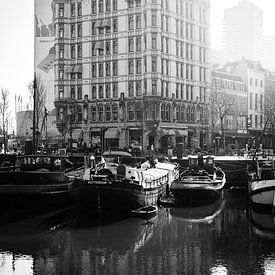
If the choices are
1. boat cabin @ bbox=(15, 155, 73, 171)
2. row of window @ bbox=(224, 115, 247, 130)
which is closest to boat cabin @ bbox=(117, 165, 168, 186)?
boat cabin @ bbox=(15, 155, 73, 171)

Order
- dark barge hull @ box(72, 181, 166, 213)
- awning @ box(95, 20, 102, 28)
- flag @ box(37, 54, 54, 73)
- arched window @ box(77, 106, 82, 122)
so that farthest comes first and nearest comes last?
1. flag @ box(37, 54, 54, 73)
2. arched window @ box(77, 106, 82, 122)
3. awning @ box(95, 20, 102, 28)
4. dark barge hull @ box(72, 181, 166, 213)

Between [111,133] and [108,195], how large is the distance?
1936 inches

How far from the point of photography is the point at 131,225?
2714 centimetres

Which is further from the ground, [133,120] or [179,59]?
[179,59]

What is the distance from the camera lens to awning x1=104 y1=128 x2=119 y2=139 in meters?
77.2

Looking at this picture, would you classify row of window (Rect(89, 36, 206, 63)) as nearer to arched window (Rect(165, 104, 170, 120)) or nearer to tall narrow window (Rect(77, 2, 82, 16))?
tall narrow window (Rect(77, 2, 82, 16))

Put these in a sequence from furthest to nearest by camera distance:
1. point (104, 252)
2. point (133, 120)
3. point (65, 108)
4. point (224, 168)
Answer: point (65, 108)
point (133, 120)
point (224, 168)
point (104, 252)

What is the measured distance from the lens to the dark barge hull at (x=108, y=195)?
28.7m

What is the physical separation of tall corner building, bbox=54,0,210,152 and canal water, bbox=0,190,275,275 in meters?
44.0

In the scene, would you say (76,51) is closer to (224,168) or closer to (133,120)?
(133,120)

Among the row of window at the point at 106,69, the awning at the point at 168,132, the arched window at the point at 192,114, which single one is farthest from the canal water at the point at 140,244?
the arched window at the point at 192,114

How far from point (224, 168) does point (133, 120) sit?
29099 millimetres

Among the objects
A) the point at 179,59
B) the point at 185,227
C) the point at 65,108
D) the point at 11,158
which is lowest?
the point at 185,227

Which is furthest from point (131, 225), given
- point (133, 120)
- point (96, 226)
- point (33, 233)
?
point (133, 120)
